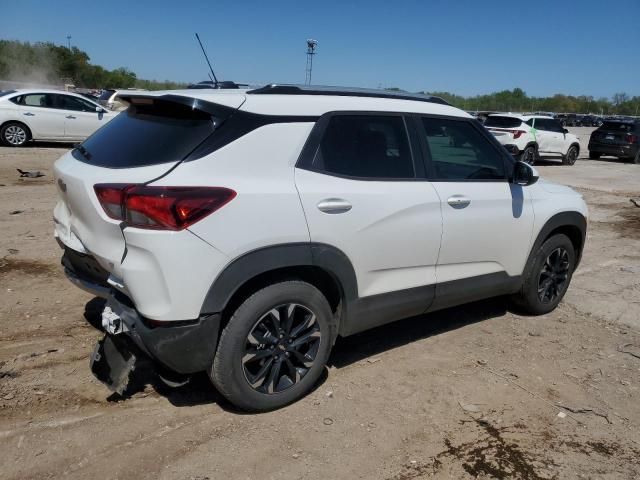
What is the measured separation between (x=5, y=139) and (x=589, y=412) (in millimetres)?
15194

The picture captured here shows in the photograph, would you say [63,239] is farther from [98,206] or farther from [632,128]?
[632,128]

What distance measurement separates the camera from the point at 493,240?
13.6 ft

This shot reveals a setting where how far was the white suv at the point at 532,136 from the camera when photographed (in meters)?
17.1

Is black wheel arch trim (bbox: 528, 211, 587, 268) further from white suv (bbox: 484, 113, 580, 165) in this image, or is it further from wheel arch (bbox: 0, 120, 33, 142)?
wheel arch (bbox: 0, 120, 33, 142)

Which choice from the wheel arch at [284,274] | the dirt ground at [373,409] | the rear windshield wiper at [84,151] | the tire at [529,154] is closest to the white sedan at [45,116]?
the dirt ground at [373,409]

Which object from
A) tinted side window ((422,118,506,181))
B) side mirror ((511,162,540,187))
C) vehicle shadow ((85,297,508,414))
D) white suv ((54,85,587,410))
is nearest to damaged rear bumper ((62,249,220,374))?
white suv ((54,85,587,410))

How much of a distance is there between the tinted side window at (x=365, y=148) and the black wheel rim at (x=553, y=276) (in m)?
1.91

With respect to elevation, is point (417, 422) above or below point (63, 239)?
below

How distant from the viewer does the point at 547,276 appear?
488cm

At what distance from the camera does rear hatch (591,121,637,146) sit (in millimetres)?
21375

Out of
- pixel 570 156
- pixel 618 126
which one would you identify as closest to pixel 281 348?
pixel 570 156

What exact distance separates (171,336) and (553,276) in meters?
3.54

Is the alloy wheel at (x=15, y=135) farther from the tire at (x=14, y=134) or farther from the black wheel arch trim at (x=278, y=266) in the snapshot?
the black wheel arch trim at (x=278, y=266)

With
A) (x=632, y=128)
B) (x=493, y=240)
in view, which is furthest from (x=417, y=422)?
(x=632, y=128)
